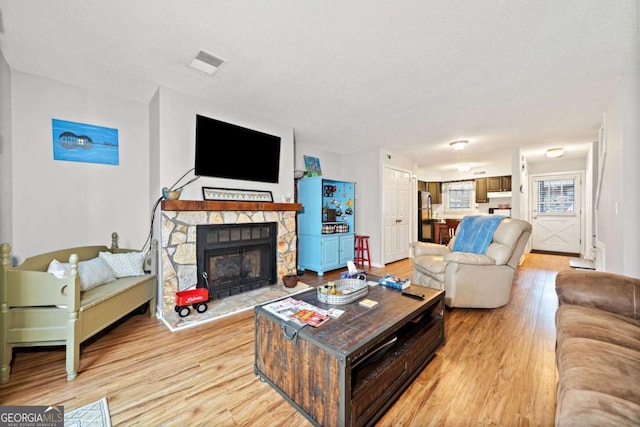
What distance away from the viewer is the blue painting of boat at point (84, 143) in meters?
2.51

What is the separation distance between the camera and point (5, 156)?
215 cm

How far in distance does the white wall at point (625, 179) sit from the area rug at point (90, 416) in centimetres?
394

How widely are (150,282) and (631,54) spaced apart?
4.77m

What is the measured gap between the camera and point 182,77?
2.48 meters

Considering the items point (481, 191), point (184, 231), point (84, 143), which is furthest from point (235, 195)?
point (481, 191)

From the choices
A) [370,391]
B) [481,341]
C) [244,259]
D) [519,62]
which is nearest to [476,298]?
[481,341]

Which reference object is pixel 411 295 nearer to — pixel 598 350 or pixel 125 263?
pixel 598 350

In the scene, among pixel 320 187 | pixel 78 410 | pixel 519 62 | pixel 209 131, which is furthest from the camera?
pixel 320 187

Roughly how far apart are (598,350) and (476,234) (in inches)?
83.9

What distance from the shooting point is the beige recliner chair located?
2691 mm

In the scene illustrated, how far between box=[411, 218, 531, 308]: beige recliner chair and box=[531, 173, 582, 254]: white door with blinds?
4960 millimetres

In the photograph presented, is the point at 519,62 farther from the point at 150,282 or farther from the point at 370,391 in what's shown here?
the point at 150,282

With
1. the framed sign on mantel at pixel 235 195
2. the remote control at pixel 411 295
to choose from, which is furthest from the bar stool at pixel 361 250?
the remote control at pixel 411 295

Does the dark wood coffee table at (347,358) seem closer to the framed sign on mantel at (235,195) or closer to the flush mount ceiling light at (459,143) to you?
the framed sign on mantel at (235,195)
